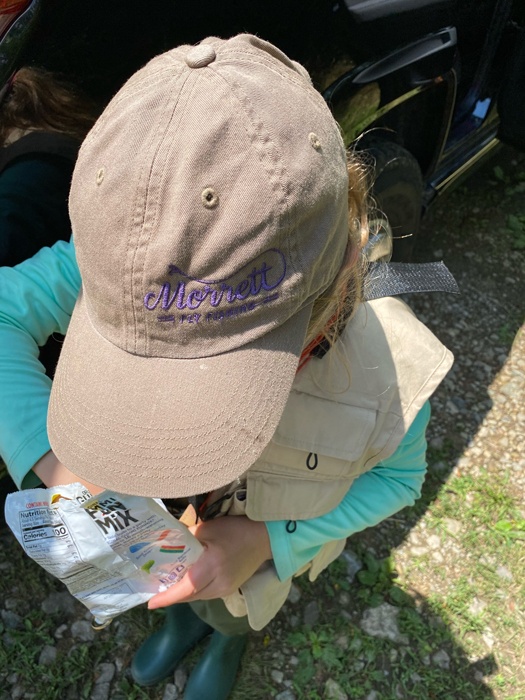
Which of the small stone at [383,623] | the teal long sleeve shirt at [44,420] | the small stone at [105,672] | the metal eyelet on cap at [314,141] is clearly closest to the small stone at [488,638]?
the small stone at [383,623]

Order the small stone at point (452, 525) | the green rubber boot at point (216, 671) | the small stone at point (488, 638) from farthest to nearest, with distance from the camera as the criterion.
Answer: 1. the small stone at point (452, 525)
2. the small stone at point (488, 638)
3. the green rubber boot at point (216, 671)

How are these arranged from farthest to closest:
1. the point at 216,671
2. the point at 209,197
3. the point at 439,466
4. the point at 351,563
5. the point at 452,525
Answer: the point at 439,466, the point at 452,525, the point at 351,563, the point at 216,671, the point at 209,197

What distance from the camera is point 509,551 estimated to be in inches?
97.7

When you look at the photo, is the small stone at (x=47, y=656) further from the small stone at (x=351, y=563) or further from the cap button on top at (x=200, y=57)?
the cap button on top at (x=200, y=57)

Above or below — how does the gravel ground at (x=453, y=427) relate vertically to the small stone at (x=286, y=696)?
above

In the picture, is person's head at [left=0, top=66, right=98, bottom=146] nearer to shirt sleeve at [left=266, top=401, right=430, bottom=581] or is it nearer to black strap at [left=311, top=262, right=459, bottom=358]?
black strap at [left=311, top=262, right=459, bottom=358]

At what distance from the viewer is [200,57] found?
3.14 feet

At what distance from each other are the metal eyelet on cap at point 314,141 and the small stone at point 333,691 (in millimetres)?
1781

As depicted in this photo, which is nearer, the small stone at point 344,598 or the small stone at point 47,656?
the small stone at point 47,656

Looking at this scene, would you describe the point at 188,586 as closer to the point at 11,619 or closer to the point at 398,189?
the point at 11,619

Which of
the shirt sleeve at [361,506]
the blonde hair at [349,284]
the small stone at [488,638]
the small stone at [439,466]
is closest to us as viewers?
the blonde hair at [349,284]

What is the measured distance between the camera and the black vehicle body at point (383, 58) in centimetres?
154

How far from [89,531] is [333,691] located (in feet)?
4.24

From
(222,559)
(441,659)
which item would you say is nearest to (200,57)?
(222,559)
